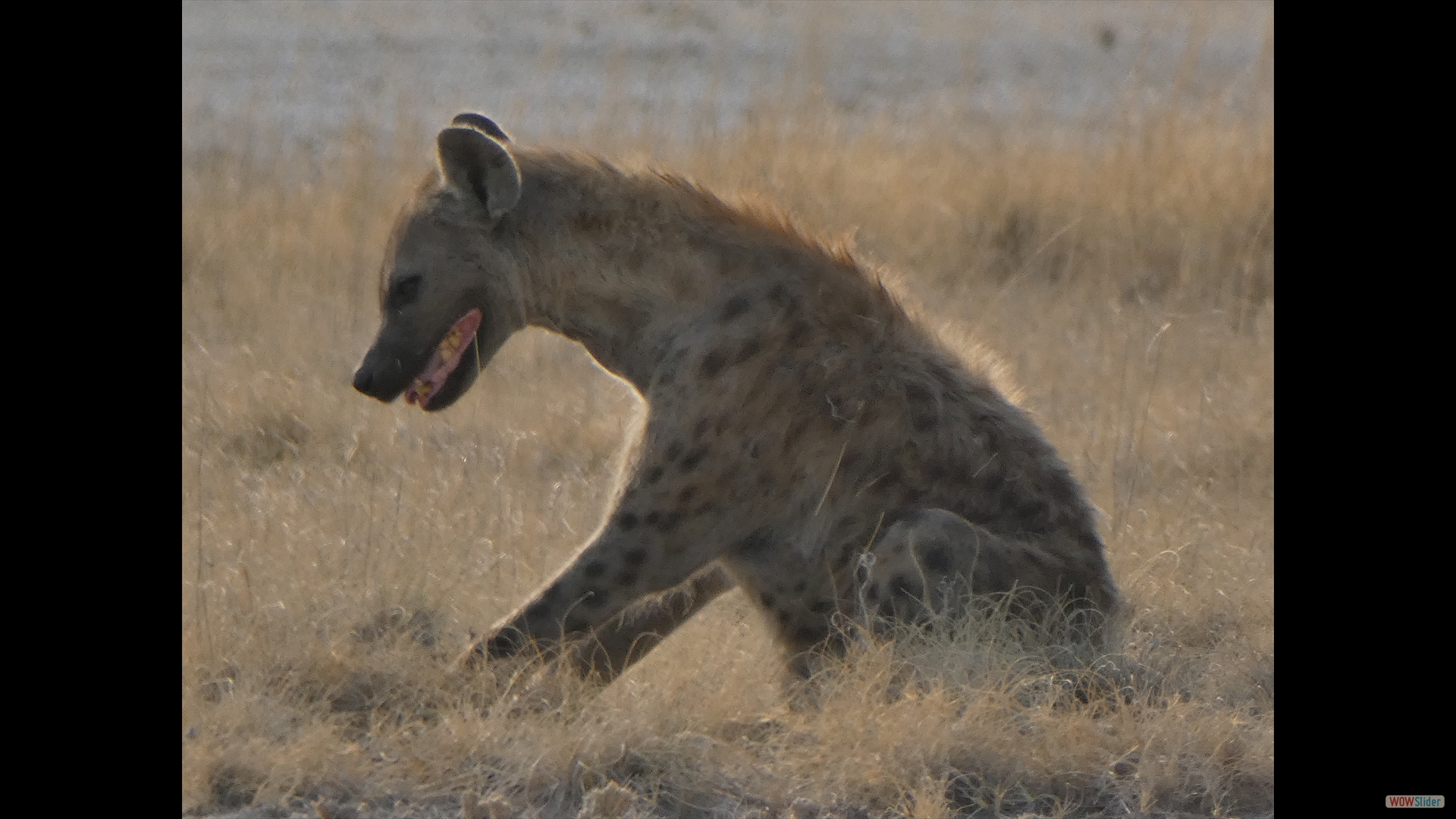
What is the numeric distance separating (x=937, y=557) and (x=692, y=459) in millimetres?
534

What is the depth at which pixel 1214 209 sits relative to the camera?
328 inches

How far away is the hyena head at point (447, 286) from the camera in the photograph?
394 cm

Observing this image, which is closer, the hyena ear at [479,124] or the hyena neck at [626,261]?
the hyena neck at [626,261]

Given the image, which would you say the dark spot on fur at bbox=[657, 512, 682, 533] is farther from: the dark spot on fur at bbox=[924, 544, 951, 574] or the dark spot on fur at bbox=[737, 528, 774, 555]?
the dark spot on fur at bbox=[924, 544, 951, 574]

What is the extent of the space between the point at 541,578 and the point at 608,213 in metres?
1.03

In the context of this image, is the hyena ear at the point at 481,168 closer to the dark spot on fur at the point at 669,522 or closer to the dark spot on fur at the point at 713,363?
the dark spot on fur at the point at 713,363

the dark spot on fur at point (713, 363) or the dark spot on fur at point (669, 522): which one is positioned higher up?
the dark spot on fur at point (713, 363)

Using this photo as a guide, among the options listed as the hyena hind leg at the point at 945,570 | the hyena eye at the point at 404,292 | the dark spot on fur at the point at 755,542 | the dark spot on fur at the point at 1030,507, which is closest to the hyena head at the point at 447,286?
the hyena eye at the point at 404,292

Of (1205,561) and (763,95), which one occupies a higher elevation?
(763,95)

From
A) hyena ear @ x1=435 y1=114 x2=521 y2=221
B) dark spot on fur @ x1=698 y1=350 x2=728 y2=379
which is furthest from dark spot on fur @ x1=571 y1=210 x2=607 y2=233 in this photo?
dark spot on fur @ x1=698 y1=350 x2=728 y2=379
